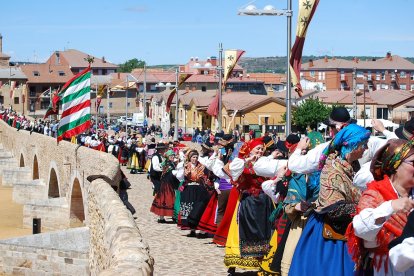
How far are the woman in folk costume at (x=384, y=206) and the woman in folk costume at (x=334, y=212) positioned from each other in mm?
1150

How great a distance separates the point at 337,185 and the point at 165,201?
10398 mm

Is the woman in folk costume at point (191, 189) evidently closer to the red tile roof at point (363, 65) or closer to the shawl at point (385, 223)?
the shawl at point (385, 223)

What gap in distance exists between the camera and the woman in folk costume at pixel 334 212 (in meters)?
6.66

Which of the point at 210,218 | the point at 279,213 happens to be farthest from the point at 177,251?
the point at 279,213

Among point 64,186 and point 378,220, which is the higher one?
point 378,220

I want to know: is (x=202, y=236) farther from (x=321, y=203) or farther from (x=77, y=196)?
(x=77, y=196)

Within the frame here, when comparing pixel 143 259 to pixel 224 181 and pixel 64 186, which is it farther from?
pixel 64 186

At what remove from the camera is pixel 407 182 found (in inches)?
203

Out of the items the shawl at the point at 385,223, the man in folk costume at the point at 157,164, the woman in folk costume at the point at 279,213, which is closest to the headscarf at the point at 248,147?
the woman in folk costume at the point at 279,213

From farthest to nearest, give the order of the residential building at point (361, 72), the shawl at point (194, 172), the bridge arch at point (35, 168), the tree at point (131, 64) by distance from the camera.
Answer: the tree at point (131, 64) → the residential building at point (361, 72) → the bridge arch at point (35, 168) → the shawl at point (194, 172)

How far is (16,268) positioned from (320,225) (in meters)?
11.5

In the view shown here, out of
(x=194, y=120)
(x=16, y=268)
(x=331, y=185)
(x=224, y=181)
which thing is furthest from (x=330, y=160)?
(x=194, y=120)

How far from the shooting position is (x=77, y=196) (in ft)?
74.2

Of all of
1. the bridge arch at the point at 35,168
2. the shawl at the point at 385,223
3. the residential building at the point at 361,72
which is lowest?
the bridge arch at the point at 35,168
